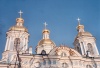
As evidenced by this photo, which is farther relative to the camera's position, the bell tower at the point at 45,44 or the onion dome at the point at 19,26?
the bell tower at the point at 45,44

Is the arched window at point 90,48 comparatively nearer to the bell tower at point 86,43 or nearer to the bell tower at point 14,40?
the bell tower at point 86,43


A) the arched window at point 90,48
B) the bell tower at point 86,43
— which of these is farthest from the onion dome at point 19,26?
the arched window at point 90,48

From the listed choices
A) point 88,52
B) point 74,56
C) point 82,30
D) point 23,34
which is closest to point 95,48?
point 88,52

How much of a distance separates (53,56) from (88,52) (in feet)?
28.8

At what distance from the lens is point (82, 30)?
41531 millimetres

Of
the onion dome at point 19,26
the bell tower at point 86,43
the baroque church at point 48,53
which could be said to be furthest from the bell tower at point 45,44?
the bell tower at point 86,43

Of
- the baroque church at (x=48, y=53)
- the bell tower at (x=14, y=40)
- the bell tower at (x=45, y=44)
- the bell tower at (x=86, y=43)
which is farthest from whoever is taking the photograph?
the bell tower at (x=45, y=44)

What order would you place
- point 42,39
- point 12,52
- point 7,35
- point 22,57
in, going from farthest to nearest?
point 42,39 < point 7,35 < point 12,52 < point 22,57

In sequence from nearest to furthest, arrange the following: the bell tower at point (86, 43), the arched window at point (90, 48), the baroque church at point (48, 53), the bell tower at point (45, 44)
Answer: the baroque church at point (48, 53) → the arched window at point (90, 48) → the bell tower at point (86, 43) → the bell tower at point (45, 44)

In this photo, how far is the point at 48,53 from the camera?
31328 millimetres

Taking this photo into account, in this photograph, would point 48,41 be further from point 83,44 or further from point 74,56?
point 74,56

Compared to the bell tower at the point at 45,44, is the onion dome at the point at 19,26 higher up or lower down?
higher up

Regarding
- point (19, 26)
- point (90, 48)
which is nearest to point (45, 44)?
point (19, 26)

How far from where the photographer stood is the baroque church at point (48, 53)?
97.8 ft
